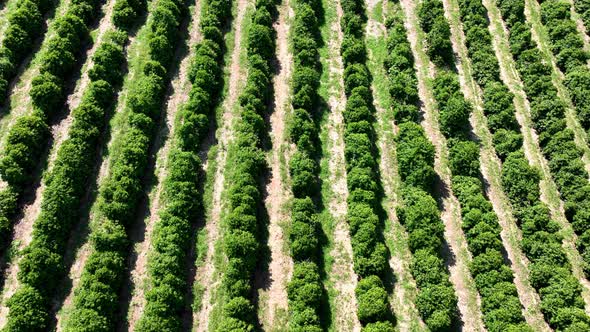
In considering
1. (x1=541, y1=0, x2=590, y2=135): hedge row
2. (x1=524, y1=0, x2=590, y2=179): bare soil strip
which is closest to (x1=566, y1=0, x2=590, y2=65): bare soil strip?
(x1=541, y1=0, x2=590, y2=135): hedge row

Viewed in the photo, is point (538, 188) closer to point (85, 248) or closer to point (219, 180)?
point (219, 180)

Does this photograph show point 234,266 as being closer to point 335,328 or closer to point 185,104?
point 335,328

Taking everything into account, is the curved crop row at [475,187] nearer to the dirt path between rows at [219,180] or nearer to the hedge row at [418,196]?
the hedge row at [418,196]

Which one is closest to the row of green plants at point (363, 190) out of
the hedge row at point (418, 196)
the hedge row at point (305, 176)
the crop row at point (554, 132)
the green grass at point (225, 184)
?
the hedge row at point (418, 196)

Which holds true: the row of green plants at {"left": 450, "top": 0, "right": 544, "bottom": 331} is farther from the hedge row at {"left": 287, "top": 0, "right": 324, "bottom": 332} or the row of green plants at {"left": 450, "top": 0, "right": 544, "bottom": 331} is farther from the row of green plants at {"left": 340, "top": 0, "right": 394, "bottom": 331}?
the hedge row at {"left": 287, "top": 0, "right": 324, "bottom": 332}

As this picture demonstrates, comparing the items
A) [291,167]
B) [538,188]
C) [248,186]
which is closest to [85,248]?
[248,186]
